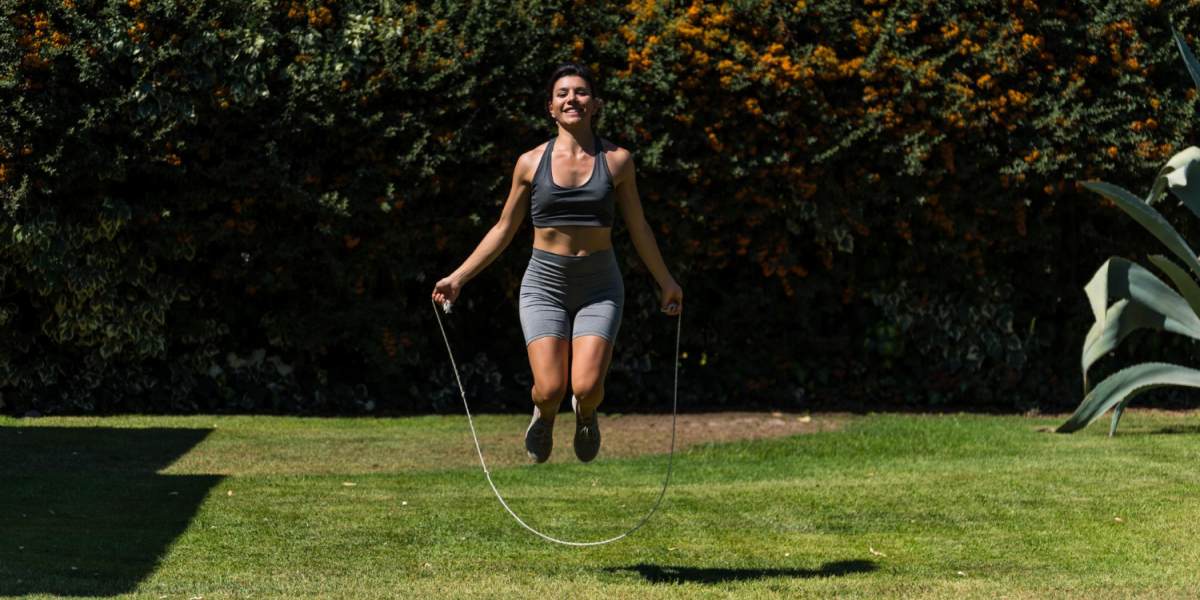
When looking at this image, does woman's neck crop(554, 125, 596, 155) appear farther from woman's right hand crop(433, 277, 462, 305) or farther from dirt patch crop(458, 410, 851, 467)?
dirt patch crop(458, 410, 851, 467)

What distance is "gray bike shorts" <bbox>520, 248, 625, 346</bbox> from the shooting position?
704 cm

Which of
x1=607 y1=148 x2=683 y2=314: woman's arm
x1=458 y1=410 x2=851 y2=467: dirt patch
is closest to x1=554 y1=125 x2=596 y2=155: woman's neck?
x1=607 y1=148 x2=683 y2=314: woman's arm

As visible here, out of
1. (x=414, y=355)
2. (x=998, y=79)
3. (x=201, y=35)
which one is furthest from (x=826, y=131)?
(x=201, y=35)

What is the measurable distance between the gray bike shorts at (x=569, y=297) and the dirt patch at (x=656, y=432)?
3.86 m

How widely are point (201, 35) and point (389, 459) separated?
375 cm

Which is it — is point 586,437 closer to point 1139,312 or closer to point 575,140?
point 575,140

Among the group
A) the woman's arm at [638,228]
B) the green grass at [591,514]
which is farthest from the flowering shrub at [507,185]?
the woman's arm at [638,228]

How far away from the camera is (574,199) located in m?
6.98

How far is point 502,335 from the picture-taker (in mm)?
13547

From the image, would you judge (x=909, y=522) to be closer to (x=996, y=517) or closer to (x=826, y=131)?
(x=996, y=517)

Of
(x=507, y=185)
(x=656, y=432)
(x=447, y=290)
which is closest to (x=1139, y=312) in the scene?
(x=656, y=432)

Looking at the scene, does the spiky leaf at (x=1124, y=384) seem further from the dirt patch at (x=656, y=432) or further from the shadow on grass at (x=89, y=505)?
the shadow on grass at (x=89, y=505)

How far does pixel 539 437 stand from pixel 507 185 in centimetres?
558

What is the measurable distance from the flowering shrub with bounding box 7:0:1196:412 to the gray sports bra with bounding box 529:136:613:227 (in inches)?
212
